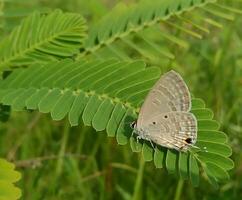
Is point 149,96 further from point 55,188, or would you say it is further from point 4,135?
point 4,135

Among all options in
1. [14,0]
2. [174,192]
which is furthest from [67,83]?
[174,192]

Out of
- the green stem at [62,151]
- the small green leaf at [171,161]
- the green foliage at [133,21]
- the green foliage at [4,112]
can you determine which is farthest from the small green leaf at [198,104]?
the green stem at [62,151]

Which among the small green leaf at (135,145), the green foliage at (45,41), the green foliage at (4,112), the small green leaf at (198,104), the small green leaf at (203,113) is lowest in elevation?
the small green leaf at (135,145)

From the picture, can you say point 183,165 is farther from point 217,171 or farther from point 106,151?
point 106,151

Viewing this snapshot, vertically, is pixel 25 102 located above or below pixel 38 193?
above

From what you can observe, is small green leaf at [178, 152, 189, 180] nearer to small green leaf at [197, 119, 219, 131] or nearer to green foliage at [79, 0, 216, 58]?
small green leaf at [197, 119, 219, 131]

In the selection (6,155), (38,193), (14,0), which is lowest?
(38,193)

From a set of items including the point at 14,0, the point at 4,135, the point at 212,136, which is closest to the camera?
the point at 212,136

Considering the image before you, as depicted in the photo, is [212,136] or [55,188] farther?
[55,188]

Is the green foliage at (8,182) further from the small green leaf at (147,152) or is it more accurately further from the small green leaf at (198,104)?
the small green leaf at (198,104)
